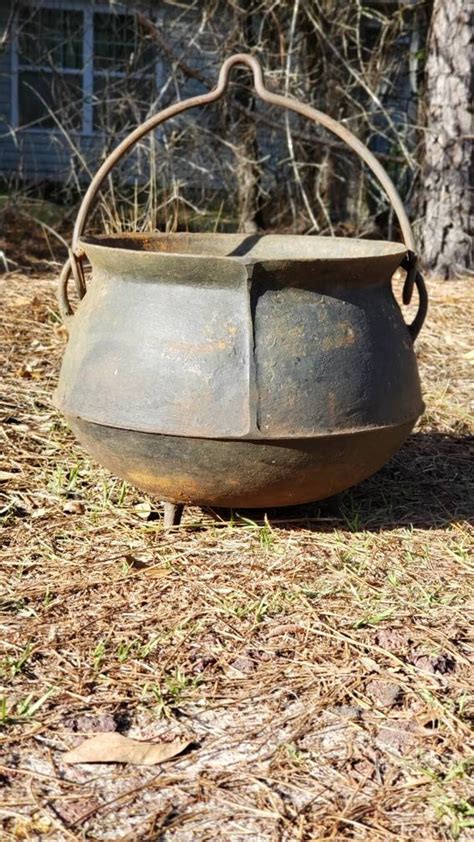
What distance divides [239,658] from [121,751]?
46 cm

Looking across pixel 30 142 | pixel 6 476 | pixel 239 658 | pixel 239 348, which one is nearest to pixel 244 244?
pixel 239 348

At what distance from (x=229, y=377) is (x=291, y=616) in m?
0.66

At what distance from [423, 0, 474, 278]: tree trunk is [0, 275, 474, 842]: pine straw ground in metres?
3.36

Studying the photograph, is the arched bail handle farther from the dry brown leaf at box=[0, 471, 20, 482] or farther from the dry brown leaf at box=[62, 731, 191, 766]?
the dry brown leaf at box=[62, 731, 191, 766]

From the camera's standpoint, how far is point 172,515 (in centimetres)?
320

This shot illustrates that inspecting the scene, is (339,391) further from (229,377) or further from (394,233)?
(394,233)

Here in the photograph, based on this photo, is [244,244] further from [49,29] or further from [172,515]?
[49,29]

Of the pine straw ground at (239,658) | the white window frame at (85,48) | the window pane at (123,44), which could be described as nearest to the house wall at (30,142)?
the white window frame at (85,48)

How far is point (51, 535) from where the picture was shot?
317 centimetres

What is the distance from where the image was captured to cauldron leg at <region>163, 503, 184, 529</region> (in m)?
3.19

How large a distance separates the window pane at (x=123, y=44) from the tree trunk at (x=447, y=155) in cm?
216

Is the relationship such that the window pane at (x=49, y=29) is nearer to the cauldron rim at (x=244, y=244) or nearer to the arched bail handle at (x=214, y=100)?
the cauldron rim at (x=244, y=244)

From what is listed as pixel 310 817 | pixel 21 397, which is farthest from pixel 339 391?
pixel 21 397

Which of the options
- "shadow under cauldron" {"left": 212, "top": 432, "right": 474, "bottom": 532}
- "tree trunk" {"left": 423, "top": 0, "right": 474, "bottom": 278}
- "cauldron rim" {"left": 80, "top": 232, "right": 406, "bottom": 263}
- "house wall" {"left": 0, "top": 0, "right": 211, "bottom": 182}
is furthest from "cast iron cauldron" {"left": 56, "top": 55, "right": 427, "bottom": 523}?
"house wall" {"left": 0, "top": 0, "right": 211, "bottom": 182}
